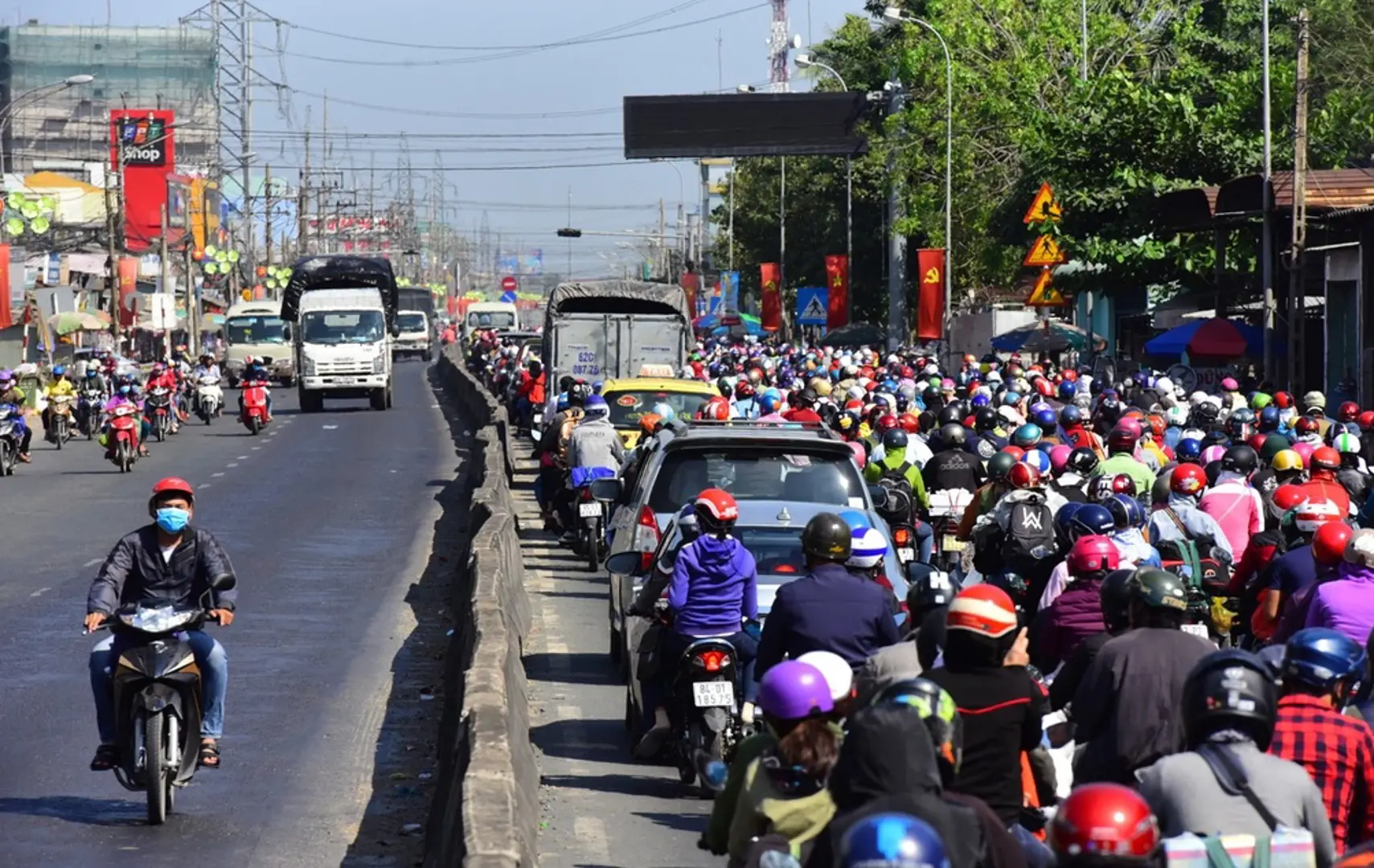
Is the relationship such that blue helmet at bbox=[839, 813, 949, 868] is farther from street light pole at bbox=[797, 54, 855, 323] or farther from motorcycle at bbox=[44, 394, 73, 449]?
street light pole at bbox=[797, 54, 855, 323]

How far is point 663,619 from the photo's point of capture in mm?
10719

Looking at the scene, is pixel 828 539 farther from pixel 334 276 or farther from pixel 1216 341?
pixel 334 276

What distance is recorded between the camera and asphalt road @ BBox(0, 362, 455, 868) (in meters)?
9.84

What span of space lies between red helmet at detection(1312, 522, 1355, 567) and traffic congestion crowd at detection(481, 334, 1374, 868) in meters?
0.01

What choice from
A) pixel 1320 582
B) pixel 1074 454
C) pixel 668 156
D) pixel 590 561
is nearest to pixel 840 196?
pixel 668 156

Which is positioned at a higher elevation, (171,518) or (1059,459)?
(171,518)

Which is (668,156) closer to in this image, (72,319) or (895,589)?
(72,319)

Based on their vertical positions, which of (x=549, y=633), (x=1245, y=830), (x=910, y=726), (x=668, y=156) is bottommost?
(x=549, y=633)

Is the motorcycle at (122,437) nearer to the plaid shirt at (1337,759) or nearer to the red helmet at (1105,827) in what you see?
the plaid shirt at (1337,759)

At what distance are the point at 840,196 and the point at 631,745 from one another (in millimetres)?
75936

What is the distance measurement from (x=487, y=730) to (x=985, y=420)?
10.8 m

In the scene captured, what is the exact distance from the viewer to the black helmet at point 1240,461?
14.1 metres

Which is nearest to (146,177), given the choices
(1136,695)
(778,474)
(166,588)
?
(778,474)

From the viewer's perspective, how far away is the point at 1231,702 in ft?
18.2
